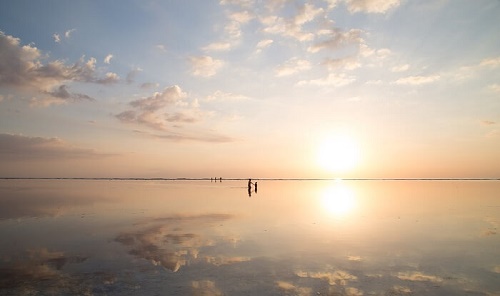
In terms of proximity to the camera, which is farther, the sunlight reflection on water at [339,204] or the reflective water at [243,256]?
the sunlight reflection on water at [339,204]

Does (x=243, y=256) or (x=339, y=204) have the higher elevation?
(x=339, y=204)

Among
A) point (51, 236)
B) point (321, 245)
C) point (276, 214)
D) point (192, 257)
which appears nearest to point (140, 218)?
point (51, 236)

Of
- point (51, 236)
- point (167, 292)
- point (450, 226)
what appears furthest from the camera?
point (450, 226)

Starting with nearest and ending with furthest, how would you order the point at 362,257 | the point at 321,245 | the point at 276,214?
the point at 362,257 < the point at 321,245 < the point at 276,214

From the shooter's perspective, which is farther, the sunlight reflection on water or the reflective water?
the sunlight reflection on water

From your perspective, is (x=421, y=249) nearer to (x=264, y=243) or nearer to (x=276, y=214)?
(x=264, y=243)

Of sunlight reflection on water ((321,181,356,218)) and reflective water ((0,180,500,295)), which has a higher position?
sunlight reflection on water ((321,181,356,218))

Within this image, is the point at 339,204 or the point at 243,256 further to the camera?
the point at 339,204

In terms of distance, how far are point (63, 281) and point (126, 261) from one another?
338cm

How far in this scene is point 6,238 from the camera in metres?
21.3

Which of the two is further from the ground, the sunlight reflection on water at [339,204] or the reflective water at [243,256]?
the sunlight reflection on water at [339,204]

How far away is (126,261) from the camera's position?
53.9 ft

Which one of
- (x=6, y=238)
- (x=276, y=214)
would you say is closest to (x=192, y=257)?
(x=6, y=238)

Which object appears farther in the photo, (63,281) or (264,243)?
(264,243)
